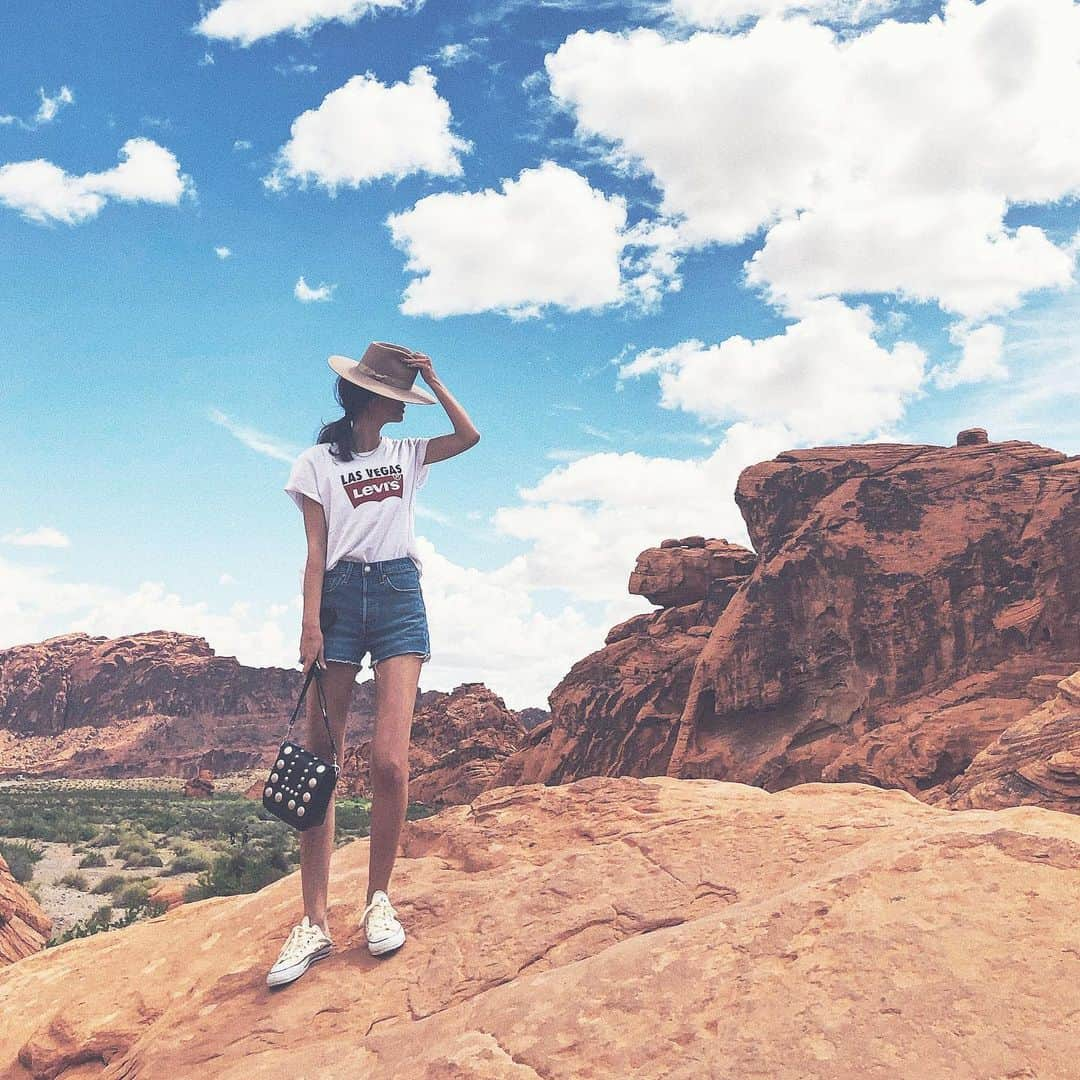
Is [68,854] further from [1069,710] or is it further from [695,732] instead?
[1069,710]

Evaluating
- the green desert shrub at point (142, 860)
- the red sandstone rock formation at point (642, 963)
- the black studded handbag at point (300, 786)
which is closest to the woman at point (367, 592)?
the black studded handbag at point (300, 786)

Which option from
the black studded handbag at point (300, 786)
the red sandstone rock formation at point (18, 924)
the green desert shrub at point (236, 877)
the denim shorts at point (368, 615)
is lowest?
the green desert shrub at point (236, 877)

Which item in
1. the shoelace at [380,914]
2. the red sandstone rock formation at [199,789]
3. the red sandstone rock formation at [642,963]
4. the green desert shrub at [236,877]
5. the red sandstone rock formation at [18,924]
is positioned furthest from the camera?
the red sandstone rock formation at [199,789]

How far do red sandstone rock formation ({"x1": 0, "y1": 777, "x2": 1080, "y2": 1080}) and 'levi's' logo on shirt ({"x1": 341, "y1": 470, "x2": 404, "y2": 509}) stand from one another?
6.14 feet

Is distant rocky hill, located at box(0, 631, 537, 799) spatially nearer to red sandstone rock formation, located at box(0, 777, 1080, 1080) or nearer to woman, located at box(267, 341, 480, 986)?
red sandstone rock formation, located at box(0, 777, 1080, 1080)

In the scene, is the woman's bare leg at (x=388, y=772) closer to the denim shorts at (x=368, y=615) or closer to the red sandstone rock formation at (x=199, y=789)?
the denim shorts at (x=368, y=615)

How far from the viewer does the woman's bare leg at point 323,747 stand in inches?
155

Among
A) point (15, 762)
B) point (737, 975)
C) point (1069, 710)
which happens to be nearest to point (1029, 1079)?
point (737, 975)

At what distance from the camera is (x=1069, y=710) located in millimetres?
9180

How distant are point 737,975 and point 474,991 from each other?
1098 millimetres

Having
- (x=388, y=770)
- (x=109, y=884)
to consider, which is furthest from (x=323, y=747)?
(x=109, y=884)

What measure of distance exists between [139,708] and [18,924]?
9706cm

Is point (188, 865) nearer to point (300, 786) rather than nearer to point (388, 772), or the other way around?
point (300, 786)

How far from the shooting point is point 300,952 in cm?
367
